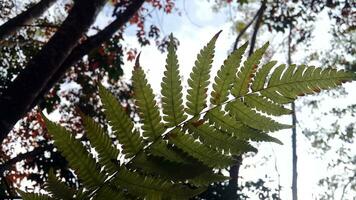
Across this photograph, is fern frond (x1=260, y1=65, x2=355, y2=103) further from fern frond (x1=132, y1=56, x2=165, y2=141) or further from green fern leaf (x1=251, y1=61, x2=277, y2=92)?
fern frond (x1=132, y1=56, x2=165, y2=141)

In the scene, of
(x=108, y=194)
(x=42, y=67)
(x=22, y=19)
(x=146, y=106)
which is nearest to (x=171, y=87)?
(x=146, y=106)

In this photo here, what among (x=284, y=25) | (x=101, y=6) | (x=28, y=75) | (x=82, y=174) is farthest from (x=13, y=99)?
(x=284, y=25)

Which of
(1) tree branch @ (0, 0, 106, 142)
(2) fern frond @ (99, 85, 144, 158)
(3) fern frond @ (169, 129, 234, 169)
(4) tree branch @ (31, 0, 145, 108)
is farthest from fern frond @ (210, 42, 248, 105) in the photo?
(4) tree branch @ (31, 0, 145, 108)

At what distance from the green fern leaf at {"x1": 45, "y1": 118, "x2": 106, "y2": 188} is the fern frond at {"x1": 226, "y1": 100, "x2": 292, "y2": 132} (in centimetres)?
39

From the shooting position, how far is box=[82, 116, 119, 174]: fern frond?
3.06ft

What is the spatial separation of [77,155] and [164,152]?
0.21 meters

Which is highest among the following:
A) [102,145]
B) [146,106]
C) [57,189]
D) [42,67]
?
[42,67]

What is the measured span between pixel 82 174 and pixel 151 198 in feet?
0.57

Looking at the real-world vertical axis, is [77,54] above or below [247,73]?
above

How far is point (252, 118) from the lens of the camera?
3.54 ft

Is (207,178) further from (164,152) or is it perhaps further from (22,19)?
(22,19)

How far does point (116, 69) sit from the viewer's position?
8.62 m

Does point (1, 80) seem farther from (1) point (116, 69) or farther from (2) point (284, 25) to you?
(2) point (284, 25)

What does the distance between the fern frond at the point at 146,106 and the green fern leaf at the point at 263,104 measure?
27cm
